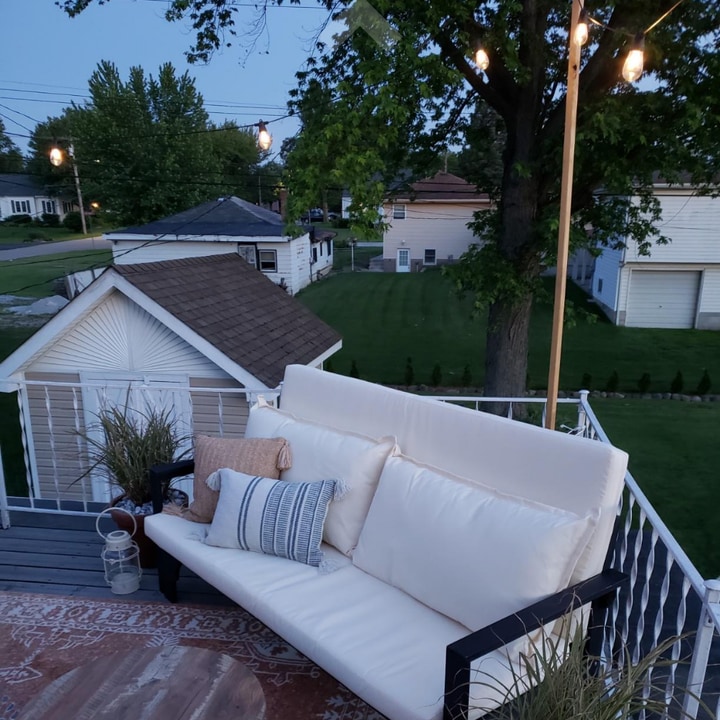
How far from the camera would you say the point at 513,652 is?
1851 mm

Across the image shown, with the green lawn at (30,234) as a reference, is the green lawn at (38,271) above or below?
below

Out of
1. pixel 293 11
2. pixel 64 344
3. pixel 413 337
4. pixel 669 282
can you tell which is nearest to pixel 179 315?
pixel 64 344

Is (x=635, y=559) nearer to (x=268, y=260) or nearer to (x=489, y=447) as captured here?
(x=489, y=447)

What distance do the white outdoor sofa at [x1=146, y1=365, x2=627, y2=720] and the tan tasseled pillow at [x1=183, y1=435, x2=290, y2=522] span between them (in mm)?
90

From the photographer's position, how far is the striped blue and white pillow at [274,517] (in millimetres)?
2514

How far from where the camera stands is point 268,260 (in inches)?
741

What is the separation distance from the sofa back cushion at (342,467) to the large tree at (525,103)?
363cm

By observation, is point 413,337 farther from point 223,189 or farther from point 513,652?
point 223,189

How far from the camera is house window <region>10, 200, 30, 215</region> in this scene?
42.1 metres

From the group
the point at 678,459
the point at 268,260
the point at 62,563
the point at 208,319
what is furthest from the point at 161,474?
the point at 268,260

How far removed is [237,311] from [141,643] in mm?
4807

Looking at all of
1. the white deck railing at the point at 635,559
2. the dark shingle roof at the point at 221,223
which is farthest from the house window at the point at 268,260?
the white deck railing at the point at 635,559

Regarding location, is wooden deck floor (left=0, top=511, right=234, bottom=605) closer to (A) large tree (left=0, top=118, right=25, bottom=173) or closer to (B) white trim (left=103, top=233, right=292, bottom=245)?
(B) white trim (left=103, top=233, right=292, bottom=245)

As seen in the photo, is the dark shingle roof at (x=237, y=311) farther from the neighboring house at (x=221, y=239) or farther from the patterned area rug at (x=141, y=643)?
the neighboring house at (x=221, y=239)
